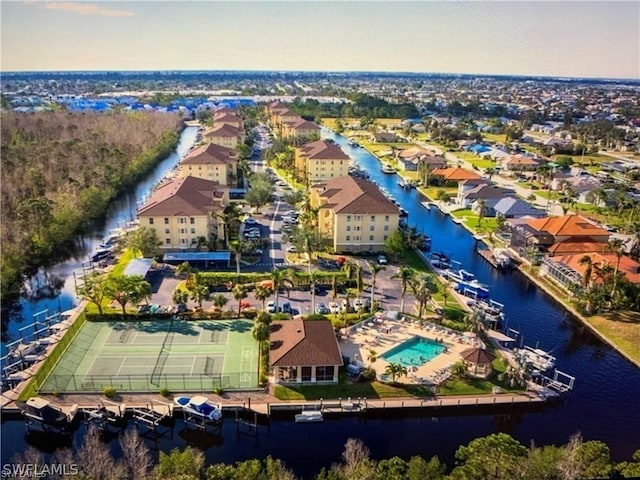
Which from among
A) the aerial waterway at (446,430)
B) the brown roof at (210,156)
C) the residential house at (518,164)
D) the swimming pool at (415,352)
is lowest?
the aerial waterway at (446,430)

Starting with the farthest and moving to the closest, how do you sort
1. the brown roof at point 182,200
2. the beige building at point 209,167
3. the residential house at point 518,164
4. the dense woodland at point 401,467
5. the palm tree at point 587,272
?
the residential house at point 518,164
the beige building at point 209,167
the brown roof at point 182,200
the palm tree at point 587,272
the dense woodland at point 401,467

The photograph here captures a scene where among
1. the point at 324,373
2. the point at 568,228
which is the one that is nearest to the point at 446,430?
the point at 324,373

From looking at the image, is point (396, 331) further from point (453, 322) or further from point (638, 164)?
point (638, 164)

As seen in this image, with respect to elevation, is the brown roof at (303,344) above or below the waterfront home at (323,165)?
below

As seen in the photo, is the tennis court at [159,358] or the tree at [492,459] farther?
the tennis court at [159,358]

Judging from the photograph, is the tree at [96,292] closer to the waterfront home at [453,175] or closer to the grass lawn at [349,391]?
the grass lawn at [349,391]

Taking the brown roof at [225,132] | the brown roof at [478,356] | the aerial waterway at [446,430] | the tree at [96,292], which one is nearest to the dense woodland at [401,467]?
the aerial waterway at [446,430]

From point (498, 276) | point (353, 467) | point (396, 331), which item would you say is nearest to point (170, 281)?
point (396, 331)
